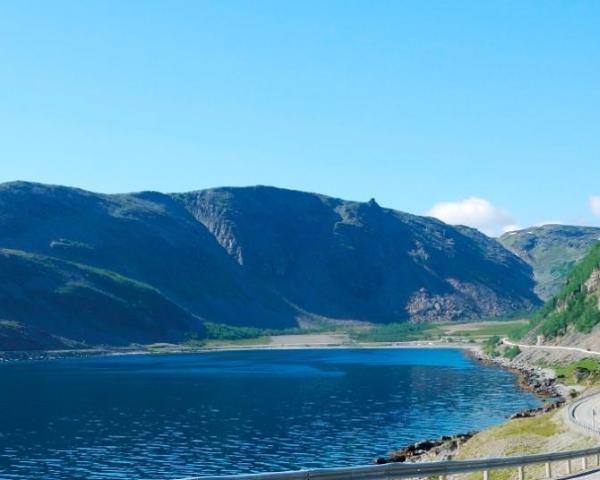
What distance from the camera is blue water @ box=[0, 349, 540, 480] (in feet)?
292

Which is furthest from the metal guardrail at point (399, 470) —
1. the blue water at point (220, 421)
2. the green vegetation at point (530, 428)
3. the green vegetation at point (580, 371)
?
the green vegetation at point (580, 371)

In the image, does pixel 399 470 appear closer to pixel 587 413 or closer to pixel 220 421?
pixel 587 413

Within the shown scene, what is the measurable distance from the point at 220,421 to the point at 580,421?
6523 cm

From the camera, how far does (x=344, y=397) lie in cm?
15712

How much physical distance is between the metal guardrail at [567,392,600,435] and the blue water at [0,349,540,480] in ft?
71.9

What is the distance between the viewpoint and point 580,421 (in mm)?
68938

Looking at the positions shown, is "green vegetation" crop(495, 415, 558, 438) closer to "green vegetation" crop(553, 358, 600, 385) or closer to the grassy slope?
the grassy slope

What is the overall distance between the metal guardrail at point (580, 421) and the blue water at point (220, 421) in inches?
863

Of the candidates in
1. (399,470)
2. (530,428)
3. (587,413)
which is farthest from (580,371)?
(399,470)

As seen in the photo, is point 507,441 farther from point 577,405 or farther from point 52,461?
point 52,461

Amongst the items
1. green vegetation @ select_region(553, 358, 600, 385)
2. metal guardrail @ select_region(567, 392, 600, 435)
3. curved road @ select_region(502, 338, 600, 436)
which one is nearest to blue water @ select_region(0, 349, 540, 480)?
green vegetation @ select_region(553, 358, 600, 385)

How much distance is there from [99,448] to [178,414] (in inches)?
1316

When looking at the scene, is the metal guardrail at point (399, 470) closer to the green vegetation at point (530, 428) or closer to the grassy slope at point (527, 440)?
the grassy slope at point (527, 440)

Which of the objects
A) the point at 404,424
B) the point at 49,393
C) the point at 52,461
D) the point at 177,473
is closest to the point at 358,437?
the point at 404,424
